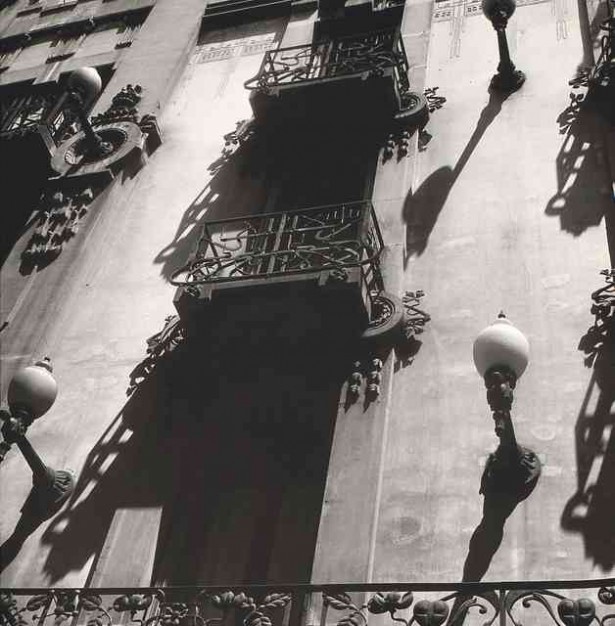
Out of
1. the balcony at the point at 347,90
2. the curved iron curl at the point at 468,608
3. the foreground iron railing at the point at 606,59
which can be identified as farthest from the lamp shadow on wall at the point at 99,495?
the foreground iron railing at the point at 606,59

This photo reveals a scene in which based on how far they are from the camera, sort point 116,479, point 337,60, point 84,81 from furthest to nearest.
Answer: point 337,60
point 84,81
point 116,479

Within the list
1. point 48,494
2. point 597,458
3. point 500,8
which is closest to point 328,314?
point 597,458

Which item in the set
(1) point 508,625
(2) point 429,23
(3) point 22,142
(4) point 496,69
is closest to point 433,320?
(1) point 508,625

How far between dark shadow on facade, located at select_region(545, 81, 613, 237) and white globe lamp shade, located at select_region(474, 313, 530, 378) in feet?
11.2

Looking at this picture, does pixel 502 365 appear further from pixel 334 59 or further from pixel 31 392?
pixel 334 59

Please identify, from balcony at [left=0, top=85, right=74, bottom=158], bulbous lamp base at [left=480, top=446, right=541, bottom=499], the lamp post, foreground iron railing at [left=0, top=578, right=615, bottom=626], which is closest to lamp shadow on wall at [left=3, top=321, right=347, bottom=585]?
foreground iron railing at [left=0, top=578, right=615, bottom=626]

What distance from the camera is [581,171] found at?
10844 mm

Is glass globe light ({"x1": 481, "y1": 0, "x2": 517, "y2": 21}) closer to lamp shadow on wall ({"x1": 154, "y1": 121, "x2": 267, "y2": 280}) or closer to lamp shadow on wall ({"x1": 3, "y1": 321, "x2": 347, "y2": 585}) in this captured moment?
A: lamp shadow on wall ({"x1": 154, "y1": 121, "x2": 267, "y2": 280})

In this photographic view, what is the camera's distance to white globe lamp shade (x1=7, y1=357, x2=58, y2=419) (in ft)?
27.6

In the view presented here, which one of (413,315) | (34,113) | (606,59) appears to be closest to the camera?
(413,315)

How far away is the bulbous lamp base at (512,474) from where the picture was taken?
780 cm

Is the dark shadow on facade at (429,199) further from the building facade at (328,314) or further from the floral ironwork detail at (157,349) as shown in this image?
the floral ironwork detail at (157,349)

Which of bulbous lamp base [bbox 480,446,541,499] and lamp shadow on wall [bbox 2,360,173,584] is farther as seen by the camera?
lamp shadow on wall [bbox 2,360,173,584]

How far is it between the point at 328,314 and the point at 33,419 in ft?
11.1
